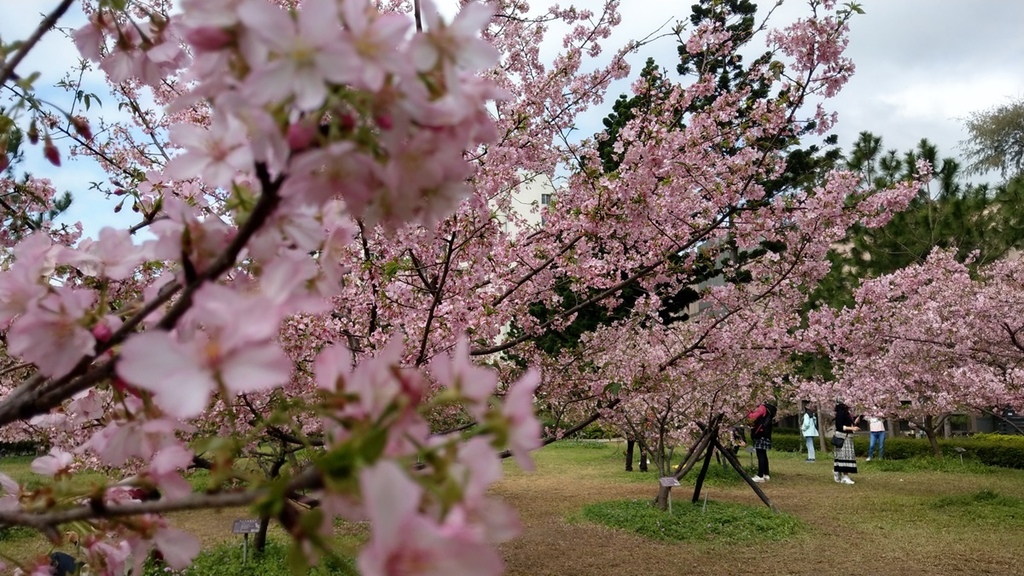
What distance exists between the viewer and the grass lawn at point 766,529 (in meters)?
6.53

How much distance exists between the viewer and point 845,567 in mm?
6344

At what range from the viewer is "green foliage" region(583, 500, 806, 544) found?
7721 millimetres

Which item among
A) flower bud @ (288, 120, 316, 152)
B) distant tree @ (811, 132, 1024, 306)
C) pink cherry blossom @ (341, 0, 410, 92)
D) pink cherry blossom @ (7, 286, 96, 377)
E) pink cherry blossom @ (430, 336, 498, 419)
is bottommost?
pink cherry blossom @ (430, 336, 498, 419)

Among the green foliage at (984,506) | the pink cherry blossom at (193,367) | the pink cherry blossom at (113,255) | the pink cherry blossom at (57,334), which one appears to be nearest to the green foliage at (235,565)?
the pink cherry blossom at (113,255)

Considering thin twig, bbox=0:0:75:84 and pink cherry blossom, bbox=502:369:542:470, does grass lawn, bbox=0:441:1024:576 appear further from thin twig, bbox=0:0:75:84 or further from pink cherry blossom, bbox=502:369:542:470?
pink cherry blossom, bbox=502:369:542:470

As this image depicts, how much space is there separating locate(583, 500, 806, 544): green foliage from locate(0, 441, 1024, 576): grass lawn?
2 centimetres

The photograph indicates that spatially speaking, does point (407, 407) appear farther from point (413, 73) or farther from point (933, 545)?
point (933, 545)

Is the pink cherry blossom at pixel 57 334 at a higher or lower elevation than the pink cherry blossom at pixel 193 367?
higher

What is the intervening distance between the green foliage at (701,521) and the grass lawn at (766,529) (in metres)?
0.02

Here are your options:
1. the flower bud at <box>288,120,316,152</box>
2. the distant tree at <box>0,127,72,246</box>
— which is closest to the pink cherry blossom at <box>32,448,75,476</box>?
the flower bud at <box>288,120,316,152</box>

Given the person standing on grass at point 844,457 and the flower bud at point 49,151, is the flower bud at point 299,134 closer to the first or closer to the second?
the flower bud at point 49,151

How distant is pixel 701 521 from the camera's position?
27.1ft

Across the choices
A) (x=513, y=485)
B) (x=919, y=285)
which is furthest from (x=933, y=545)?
(x=513, y=485)

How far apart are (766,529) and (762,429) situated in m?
4.31
